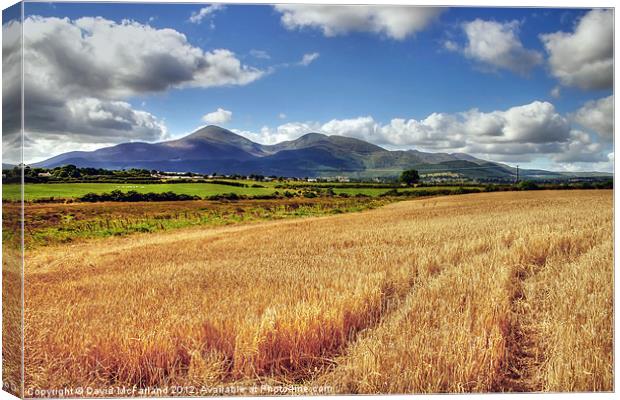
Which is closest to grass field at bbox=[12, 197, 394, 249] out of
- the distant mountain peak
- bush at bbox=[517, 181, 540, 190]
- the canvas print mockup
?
Answer: the canvas print mockup

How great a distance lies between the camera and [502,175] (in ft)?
17.3

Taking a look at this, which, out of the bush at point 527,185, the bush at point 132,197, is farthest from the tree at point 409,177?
the bush at point 132,197

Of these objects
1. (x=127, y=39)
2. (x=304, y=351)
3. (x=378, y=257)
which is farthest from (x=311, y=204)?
(x=127, y=39)

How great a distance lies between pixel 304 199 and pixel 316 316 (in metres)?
1.50

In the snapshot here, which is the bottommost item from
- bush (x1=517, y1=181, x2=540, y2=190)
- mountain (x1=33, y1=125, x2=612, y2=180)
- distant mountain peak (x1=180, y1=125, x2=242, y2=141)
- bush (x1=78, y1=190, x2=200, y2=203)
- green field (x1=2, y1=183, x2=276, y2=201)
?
bush (x1=78, y1=190, x2=200, y2=203)

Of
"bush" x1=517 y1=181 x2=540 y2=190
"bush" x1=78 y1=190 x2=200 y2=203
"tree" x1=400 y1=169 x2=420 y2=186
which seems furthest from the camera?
"bush" x1=517 y1=181 x2=540 y2=190

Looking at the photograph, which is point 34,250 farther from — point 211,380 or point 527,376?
point 527,376

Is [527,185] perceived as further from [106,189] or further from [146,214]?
[106,189]

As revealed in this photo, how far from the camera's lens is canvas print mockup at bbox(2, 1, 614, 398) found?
14.0 feet

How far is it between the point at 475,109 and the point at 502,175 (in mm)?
806

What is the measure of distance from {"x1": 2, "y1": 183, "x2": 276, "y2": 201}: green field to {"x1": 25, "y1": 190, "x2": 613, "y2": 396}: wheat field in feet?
1.55

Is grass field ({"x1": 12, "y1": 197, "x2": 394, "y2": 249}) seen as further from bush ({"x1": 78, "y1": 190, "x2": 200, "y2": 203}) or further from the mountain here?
the mountain

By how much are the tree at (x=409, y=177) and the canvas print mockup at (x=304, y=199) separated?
0.02 meters

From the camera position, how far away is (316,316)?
4258 millimetres
